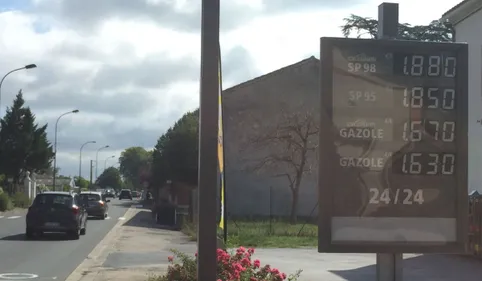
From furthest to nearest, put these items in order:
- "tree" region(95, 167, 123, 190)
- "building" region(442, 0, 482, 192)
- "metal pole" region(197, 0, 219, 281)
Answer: "tree" region(95, 167, 123, 190), "building" region(442, 0, 482, 192), "metal pole" region(197, 0, 219, 281)

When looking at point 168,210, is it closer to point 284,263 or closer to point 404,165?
point 284,263

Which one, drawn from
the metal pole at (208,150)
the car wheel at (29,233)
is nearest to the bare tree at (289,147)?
the car wheel at (29,233)

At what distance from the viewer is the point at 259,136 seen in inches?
1623

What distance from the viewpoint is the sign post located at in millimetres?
7098

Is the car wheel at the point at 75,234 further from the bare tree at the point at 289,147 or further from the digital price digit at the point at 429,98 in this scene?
the digital price digit at the point at 429,98

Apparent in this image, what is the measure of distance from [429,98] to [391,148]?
638 mm

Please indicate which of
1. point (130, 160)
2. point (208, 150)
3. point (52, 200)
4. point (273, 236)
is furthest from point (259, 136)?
point (130, 160)

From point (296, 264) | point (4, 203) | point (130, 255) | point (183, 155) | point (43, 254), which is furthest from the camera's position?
point (183, 155)

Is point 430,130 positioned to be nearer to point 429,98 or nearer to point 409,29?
point 429,98

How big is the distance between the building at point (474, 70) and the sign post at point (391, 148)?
41.5ft

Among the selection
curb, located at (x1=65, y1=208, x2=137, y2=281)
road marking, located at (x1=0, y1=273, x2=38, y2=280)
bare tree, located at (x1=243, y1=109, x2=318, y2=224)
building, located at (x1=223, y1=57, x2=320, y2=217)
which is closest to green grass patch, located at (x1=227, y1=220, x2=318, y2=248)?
curb, located at (x1=65, y1=208, x2=137, y2=281)

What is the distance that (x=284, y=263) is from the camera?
17234mm

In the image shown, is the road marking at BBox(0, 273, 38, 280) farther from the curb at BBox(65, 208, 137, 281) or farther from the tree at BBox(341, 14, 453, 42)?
the tree at BBox(341, 14, 453, 42)

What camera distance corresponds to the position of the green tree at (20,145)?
6650 centimetres
